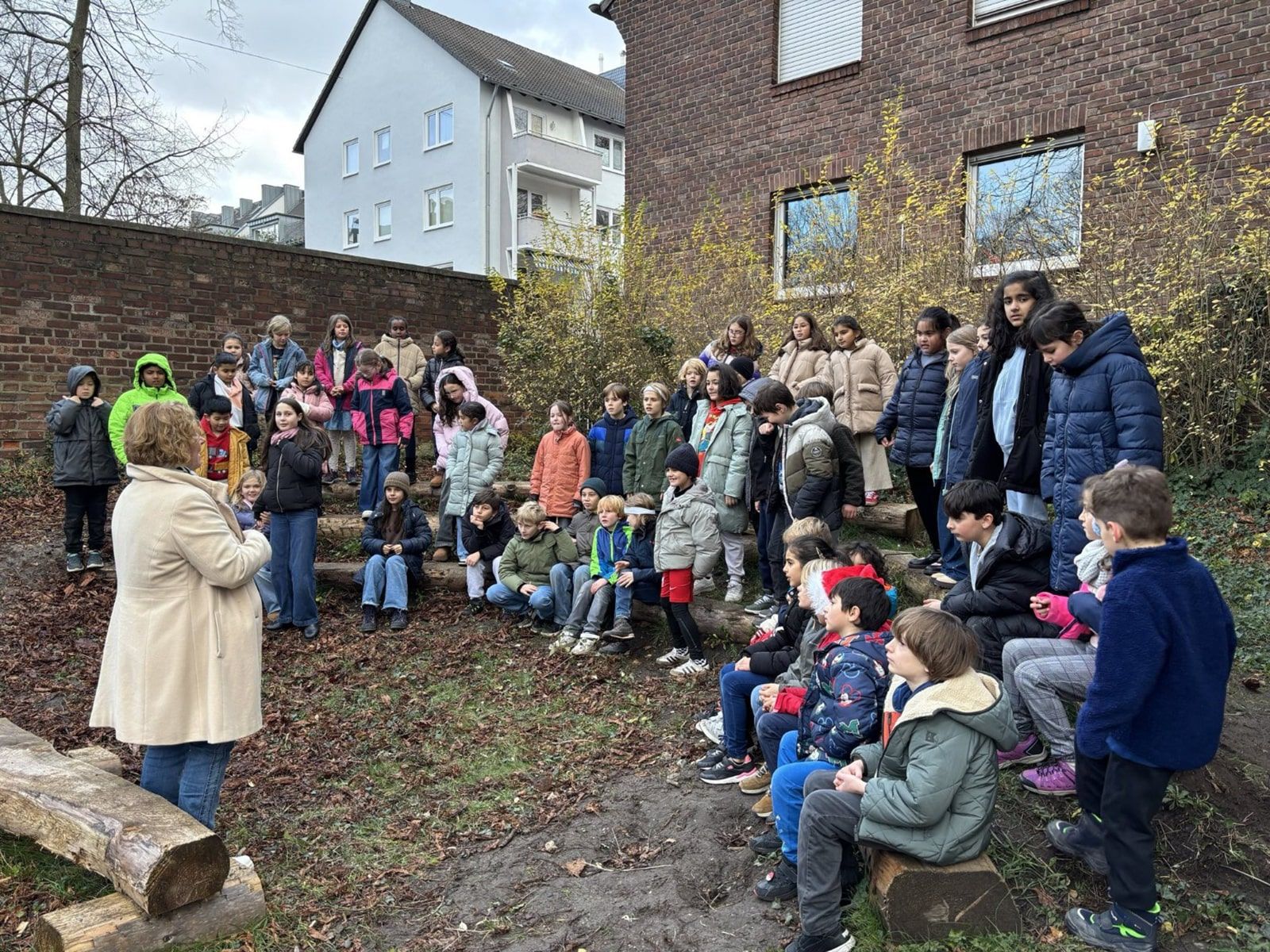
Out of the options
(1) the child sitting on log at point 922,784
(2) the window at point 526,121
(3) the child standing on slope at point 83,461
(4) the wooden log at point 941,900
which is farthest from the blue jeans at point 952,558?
(2) the window at point 526,121

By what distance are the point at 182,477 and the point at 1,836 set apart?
235cm

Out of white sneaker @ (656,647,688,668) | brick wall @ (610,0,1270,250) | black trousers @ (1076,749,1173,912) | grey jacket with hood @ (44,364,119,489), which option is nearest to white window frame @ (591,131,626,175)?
brick wall @ (610,0,1270,250)

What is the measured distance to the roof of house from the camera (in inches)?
1205

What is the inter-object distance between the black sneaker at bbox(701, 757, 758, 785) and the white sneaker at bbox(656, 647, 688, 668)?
5.86 ft

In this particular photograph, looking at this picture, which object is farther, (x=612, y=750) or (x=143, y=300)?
(x=143, y=300)

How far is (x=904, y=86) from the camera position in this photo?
12.4 meters

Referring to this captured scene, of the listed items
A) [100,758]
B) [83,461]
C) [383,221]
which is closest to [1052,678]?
[100,758]

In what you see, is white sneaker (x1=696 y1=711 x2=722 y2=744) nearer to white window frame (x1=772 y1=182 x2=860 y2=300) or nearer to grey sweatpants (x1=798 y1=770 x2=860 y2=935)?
grey sweatpants (x1=798 y1=770 x2=860 y2=935)

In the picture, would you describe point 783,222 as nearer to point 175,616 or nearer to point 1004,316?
point 1004,316

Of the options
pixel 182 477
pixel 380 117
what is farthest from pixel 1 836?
pixel 380 117

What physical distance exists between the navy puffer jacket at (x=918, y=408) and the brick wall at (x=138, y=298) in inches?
370

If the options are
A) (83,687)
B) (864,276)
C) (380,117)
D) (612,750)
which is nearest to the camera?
(612,750)

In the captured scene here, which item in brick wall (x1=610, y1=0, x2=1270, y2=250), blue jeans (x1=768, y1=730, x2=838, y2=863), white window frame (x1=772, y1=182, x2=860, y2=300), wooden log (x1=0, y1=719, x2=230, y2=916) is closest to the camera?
wooden log (x1=0, y1=719, x2=230, y2=916)

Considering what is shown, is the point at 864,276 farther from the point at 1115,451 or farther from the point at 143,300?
A: the point at 143,300
